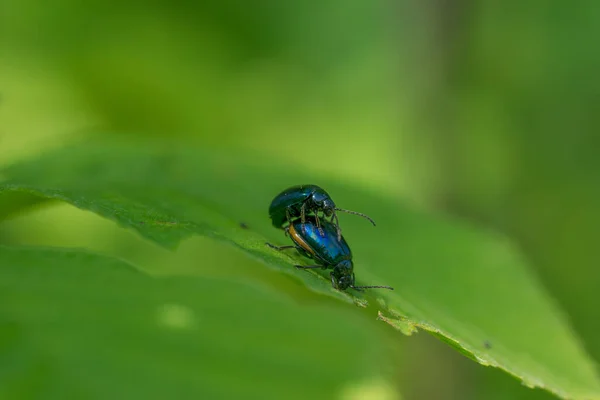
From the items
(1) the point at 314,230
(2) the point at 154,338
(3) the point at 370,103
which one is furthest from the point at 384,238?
(3) the point at 370,103

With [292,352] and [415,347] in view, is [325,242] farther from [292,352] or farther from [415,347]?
[415,347]

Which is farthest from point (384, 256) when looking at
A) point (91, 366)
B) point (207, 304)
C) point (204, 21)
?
point (204, 21)

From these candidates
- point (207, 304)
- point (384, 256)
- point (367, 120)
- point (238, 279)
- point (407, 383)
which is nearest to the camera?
point (207, 304)

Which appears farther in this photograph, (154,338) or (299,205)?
(299,205)

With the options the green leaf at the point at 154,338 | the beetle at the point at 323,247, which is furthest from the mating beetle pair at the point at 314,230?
the green leaf at the point at 154,338

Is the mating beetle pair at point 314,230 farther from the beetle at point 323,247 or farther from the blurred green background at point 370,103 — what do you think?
the blurred green background at point 370,103

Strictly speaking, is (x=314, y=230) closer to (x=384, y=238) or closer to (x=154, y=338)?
(x=384, y=238)
